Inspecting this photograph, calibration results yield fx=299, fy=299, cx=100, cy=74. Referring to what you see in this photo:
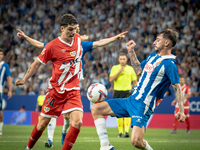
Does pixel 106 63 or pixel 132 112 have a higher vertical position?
pixel 106 63

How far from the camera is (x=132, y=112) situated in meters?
4.88

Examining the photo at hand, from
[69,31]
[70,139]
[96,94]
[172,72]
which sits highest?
[69,31]

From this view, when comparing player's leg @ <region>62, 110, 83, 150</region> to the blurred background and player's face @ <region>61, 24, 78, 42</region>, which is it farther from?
the blurred background

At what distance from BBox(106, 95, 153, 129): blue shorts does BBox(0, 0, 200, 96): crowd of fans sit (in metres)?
10.6

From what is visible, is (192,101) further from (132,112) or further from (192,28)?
(132,112)

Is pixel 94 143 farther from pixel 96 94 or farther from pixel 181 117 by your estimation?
pixel 181 117

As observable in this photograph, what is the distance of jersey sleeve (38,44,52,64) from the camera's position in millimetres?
4918

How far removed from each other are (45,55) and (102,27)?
1512 centimetres

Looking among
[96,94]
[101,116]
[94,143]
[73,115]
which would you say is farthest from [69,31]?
[94,143]

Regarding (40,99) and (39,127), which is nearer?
(39,127)

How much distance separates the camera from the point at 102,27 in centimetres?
1977

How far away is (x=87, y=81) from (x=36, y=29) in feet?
22.6

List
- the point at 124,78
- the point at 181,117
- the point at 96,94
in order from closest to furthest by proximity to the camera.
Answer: the point at 181,117 → the point at 96,94 → the point at 124,78

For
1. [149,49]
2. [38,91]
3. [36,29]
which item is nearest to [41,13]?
[36,29]
